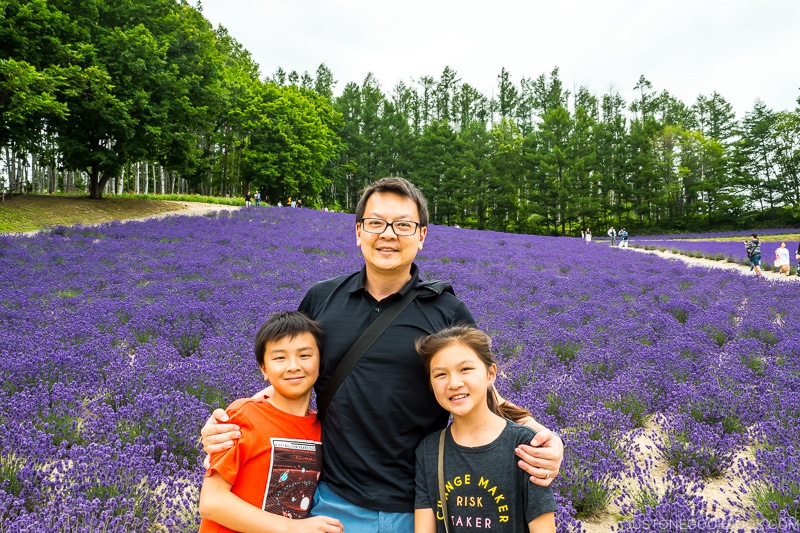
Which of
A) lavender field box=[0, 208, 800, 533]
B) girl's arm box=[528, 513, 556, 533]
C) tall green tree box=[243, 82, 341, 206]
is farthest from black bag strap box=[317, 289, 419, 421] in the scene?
tall green tree box=[243, 82, 341, 206]

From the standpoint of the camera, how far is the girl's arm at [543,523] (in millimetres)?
1567

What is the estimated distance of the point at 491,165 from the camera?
51969 mm

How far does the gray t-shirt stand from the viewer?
5.27ft

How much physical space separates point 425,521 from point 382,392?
1.62 ft

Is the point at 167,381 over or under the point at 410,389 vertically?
under

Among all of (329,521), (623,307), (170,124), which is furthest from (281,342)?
(170,124)

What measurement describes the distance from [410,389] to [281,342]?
0.58 m

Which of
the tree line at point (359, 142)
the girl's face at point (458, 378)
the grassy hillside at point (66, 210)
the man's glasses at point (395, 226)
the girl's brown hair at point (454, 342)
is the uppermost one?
the tree line at point (359, 142)

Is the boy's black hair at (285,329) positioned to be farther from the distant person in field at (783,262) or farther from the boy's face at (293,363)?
the distant person in field at (783,262)

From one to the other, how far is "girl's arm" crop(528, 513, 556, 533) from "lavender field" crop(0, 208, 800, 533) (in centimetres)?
64

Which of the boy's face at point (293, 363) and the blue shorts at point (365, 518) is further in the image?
the boy's face at point (293, 363)

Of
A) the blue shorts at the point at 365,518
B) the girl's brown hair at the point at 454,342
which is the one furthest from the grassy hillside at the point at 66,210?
the girl's brown hair at the point at 454,342

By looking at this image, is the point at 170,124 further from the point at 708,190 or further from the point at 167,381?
the point at 708,190

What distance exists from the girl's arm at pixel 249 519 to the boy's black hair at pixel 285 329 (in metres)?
0.57
